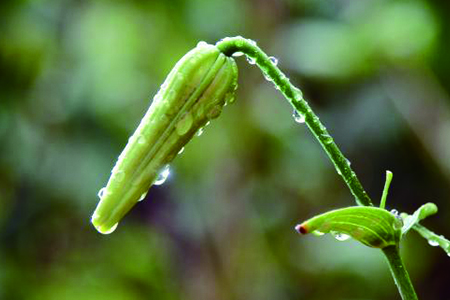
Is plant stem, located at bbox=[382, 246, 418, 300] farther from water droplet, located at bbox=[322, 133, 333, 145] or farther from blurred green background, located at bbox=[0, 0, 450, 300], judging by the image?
blurred green background, located at bbox=[0, 0, 450, 300]

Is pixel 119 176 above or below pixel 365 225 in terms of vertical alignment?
above

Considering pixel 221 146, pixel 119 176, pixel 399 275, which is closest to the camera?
pixel 399 275

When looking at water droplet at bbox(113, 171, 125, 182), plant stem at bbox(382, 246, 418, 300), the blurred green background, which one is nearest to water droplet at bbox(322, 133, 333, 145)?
plant stem at bbox(382, 246, 418, 300)

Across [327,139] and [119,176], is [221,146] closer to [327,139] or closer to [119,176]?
[119,176]

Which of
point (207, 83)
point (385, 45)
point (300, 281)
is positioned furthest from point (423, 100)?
point (207, 83)

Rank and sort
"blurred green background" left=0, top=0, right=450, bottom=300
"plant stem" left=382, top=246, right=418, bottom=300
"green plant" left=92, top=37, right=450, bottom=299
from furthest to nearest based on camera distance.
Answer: "blurred green background" left=0, top=0, right=450, bottom=300, "green plant" left=92, top=37, right=450, bottom=299, "plant stem" left=382, top=246, right=418, bottom=300

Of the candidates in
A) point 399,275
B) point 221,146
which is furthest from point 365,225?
point 221,146
